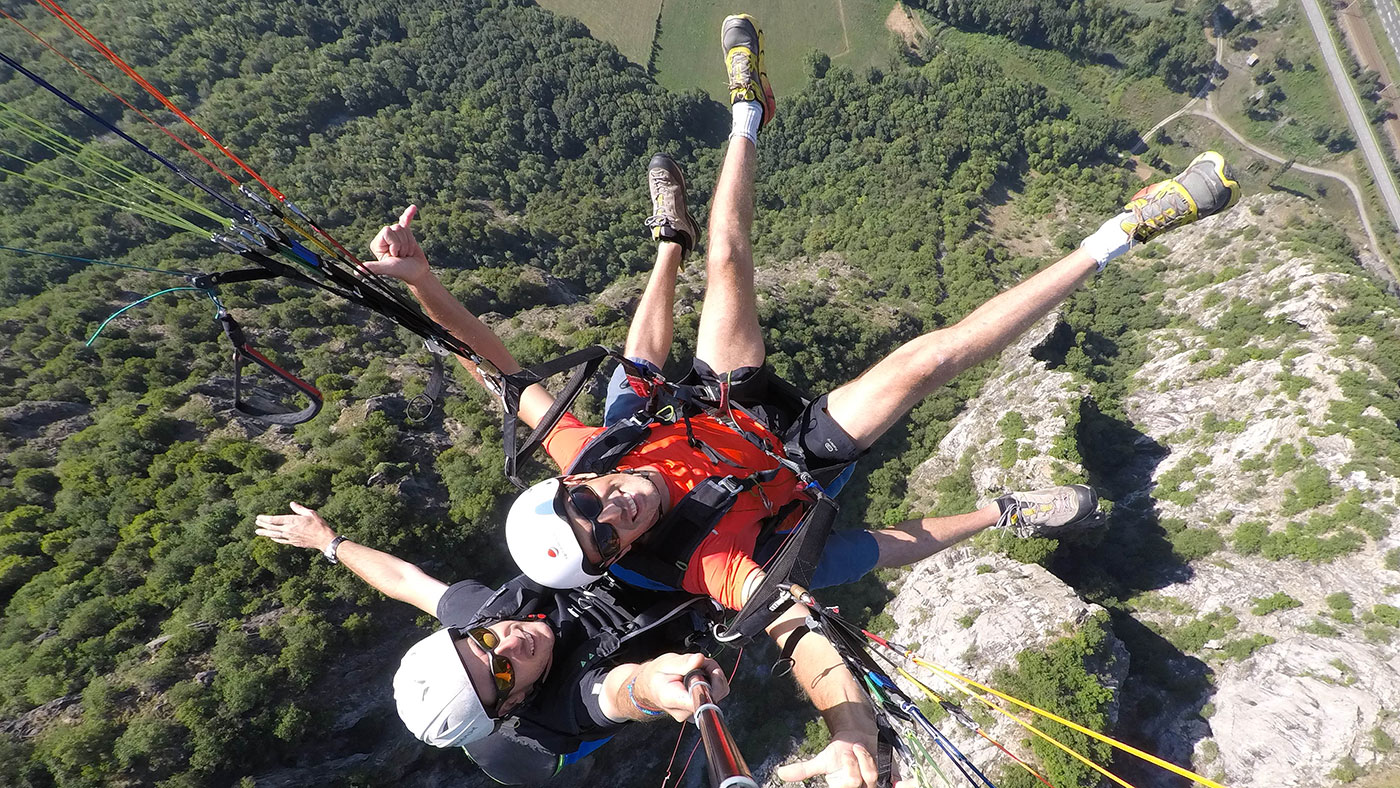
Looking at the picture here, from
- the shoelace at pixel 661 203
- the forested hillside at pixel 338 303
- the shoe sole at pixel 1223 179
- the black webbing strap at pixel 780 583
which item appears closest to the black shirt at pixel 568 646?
the black webbing strap at pixel 780 583

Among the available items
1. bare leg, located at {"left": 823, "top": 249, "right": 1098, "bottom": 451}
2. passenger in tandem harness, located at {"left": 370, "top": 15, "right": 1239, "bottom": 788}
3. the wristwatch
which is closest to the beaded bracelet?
passenger in tandem harness, located at {"left": 370, "top": 15, "right": 1239, "bottom": 788}

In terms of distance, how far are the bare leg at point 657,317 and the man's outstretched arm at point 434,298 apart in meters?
1.04

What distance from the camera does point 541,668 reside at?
3777 millimetres

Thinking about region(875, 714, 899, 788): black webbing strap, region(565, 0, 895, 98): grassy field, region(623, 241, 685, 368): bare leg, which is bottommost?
region(875, 714, 899, 788): black webbing strap

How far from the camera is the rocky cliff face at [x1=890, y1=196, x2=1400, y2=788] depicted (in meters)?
12.7

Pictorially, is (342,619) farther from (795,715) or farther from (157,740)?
(795,715)

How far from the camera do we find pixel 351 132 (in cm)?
3288

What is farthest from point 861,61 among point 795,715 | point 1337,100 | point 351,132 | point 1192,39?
point 795,715

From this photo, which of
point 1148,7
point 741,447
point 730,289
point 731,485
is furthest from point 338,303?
point 1148,7

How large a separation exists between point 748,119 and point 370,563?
5.62 metres

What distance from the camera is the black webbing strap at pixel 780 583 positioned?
10.1 ft

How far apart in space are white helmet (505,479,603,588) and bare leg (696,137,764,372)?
6.85ft

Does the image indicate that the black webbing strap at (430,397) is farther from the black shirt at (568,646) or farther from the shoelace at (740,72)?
the shoelace at (740,72)

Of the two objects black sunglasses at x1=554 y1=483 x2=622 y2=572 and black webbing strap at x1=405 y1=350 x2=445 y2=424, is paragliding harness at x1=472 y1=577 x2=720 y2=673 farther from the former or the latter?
black webbing strap at x1=405 y1=350 x2=445 y2=424
